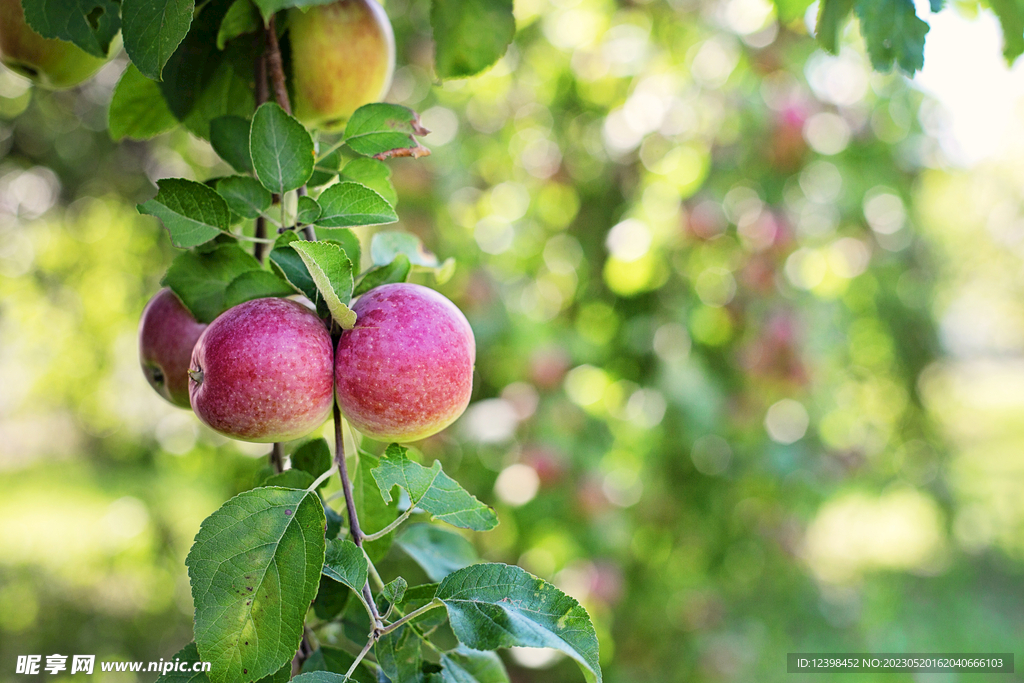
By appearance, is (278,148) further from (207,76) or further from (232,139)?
(207,76)

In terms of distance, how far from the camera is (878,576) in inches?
173

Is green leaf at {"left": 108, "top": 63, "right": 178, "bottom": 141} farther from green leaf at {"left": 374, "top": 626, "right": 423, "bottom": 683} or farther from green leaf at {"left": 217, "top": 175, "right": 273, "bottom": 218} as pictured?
green leaf at {"left": 374, "top": 626, "right": 423, "bottom": 683}

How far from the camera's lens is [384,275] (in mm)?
737

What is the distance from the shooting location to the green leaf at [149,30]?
607 mm

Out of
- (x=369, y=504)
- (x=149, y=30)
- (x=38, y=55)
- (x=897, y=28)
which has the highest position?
(x=897, y=28)

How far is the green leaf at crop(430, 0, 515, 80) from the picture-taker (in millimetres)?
Answer: 852

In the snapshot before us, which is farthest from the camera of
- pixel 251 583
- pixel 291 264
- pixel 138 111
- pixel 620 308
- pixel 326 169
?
pixel 620 308

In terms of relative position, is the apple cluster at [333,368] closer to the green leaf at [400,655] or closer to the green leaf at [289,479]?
the green leaf at [289,479]

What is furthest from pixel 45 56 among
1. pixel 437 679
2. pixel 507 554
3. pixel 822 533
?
pixel 822 533

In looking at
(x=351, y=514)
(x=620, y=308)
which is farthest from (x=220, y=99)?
(x=620, y=308)

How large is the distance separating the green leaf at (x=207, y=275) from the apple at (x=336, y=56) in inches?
11.1

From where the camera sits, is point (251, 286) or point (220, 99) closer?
point (251, 286)

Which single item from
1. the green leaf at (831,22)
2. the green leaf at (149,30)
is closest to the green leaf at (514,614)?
the green leaf at (149,30)

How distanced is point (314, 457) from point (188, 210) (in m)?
0.29
